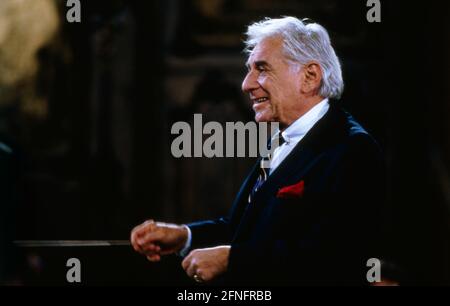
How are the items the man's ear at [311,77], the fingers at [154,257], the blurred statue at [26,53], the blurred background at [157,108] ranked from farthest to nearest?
the blurred statue at [26,53] → the blurred background at [157,108] → the fingers at [154,257] → the man's ear at [311,77]

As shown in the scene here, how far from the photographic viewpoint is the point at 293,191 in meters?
1.79

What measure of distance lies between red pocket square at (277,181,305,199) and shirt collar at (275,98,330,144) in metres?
0.13

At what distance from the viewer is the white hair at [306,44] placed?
1834mm

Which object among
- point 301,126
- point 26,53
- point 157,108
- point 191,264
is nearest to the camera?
point 191,264

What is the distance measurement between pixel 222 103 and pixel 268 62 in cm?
185

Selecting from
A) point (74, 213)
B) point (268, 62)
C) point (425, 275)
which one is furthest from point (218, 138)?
point (425, 275)

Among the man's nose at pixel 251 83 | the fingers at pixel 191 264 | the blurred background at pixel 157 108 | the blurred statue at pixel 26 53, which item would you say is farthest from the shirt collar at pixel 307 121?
the blurred statue at pixel 26 53

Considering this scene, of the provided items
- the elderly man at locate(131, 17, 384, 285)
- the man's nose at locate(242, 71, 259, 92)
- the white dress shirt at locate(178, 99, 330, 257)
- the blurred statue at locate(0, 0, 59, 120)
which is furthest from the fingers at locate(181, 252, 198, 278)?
the blurred statue at locate(0, 0, 59, 120)

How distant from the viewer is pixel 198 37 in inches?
159

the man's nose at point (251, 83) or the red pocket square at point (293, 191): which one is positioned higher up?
the man's nose at point (251, 83)

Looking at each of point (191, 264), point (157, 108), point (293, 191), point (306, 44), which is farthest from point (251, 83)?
point (157, 108)

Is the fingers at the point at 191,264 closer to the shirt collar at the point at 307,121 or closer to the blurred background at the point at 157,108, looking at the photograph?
the shirt collar at the point at 307,121

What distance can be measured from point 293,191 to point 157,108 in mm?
2164

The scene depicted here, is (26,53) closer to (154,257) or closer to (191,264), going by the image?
(154,257)
